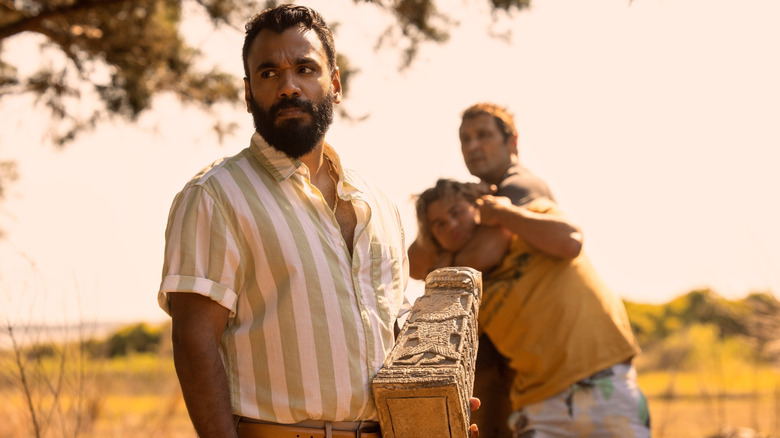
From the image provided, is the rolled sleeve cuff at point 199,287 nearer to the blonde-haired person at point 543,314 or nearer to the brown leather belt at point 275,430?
the brown leather belt at point 275,430

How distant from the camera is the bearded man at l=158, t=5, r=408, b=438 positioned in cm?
190

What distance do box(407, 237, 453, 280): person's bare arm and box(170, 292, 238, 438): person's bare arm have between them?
6.18 ft

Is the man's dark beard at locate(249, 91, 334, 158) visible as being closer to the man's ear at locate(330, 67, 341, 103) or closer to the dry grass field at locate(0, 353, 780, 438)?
the man's ear at locate(330, 67, 341, 103)

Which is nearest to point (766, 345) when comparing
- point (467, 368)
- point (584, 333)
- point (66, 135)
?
point (584, 333)

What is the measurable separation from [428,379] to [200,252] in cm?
64

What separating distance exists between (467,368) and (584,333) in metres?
1.36

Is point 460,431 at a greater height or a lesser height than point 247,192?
lesser

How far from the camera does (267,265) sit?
1.99 meters

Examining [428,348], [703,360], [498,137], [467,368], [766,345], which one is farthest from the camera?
[703,360]

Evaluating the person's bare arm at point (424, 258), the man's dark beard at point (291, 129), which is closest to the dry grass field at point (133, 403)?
the person's bare arm at point (424, 258)

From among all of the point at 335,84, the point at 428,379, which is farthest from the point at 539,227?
the point at 428,379

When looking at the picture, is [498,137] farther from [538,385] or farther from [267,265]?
[267,265]

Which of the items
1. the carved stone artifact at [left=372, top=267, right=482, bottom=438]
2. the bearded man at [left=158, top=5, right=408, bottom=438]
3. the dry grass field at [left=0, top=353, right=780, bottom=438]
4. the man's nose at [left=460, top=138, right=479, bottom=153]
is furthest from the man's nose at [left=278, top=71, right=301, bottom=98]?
the dry grass field at [left=0, top=353, right=780, bottom=438]

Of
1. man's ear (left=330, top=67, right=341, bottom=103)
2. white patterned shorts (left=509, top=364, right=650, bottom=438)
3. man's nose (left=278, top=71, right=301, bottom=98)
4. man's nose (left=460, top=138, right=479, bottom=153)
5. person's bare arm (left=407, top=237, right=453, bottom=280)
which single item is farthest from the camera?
man's nose (left=460, top=138, right=479, bottom=153)
